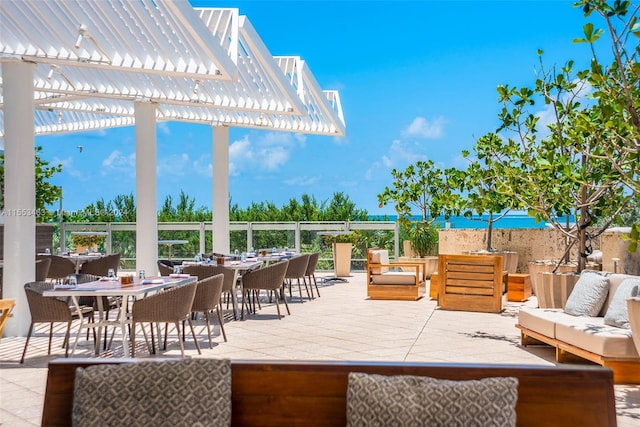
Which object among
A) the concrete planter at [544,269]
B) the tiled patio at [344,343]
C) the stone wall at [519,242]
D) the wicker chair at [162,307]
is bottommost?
the tiled patio at [344,343]

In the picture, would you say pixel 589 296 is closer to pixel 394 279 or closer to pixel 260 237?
pixel 394 279

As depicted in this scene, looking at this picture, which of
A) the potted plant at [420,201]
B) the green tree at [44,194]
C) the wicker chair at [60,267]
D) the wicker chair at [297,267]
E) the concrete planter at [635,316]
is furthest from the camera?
the green tree at [44,194]

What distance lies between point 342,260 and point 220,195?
3.29 metres

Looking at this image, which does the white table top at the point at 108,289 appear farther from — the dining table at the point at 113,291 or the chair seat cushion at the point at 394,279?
the chair seat cushion at the point at 394,279

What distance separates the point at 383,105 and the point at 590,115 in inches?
3336

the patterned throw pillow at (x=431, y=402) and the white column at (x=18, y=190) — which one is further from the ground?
the white column at (x=18, y=190)

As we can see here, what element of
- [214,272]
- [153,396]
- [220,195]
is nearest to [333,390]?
[153,396]

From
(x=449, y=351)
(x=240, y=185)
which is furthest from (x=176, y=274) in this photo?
(x=240, y=185)

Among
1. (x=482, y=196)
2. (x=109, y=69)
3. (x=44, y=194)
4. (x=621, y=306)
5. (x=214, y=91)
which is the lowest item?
(x=621, y=306)

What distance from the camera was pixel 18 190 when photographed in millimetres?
8070

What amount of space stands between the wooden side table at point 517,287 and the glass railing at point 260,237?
5.43m

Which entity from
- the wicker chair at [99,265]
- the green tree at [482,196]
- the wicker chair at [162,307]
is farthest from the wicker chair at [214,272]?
the green tree at [482,196]

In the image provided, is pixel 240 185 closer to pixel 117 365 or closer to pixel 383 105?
pixel 383 105

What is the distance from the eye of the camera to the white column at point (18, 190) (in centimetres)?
800
